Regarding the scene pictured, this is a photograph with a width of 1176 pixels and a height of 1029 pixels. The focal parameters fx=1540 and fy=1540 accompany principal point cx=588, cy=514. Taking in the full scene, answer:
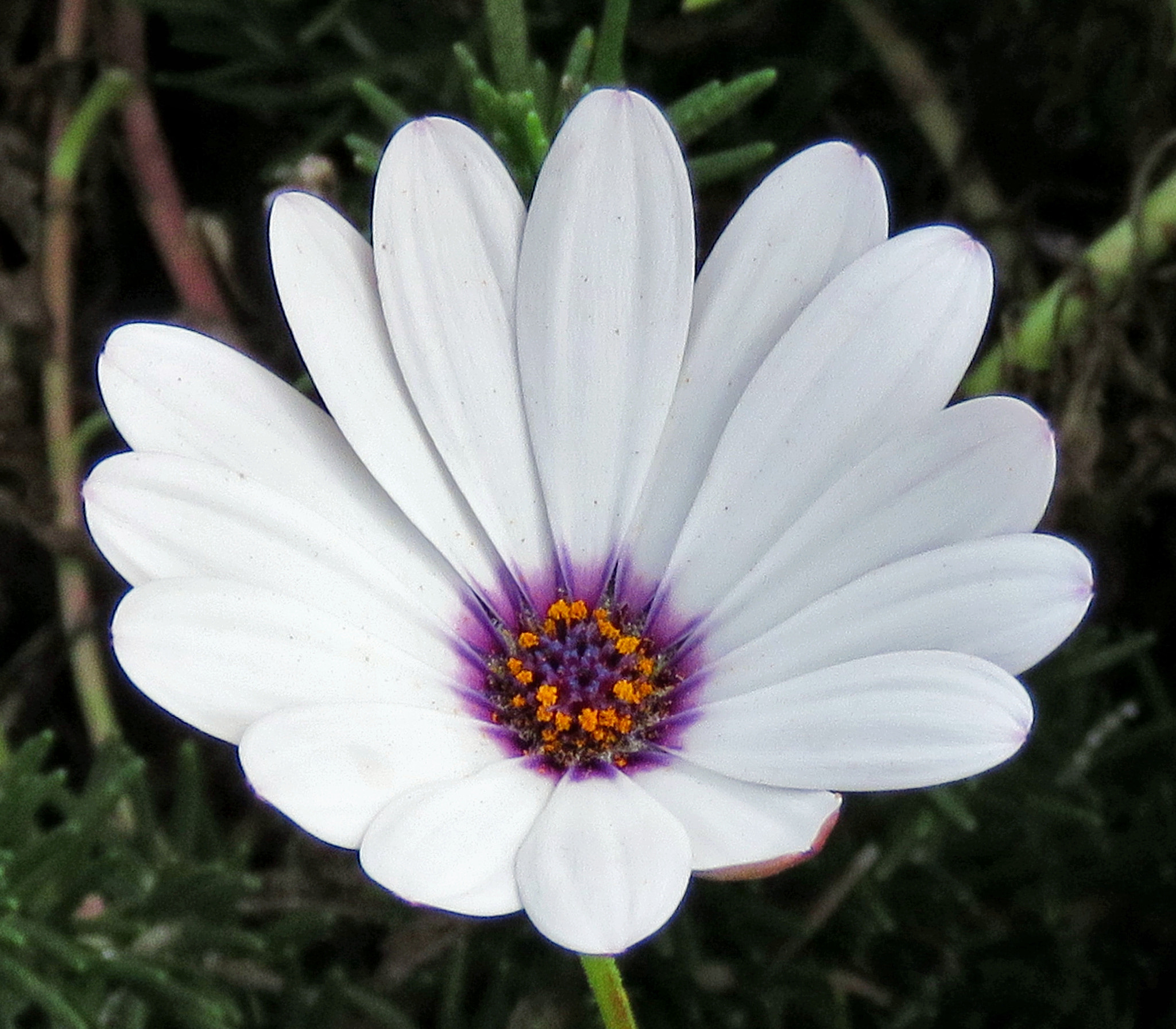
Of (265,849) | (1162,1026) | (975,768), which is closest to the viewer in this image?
(975,768)

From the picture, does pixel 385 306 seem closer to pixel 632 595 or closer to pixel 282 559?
pixel 282 559

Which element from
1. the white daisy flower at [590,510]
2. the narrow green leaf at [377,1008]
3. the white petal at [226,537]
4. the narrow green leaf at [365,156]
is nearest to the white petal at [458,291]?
the white daisy flower at [590,510]

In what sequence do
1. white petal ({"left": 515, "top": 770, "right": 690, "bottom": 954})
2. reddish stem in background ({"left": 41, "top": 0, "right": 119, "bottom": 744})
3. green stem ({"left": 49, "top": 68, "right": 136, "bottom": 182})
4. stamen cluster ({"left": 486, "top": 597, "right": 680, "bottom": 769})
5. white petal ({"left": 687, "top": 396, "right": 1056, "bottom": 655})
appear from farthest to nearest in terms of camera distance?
1. green stem ({"left": 49, "top": 68, "right": 136, "bottom": 182})
2. reddish stem in background ({"left": 41, "top": 0, "right": 119, "bottom": 744})
3. stamen cluster ({"left": 486, "top": 597, "right": 680, "bottom": 769})
4. white petal ({"left": 687, "top": 396, "right": 1056, "bottom": 655})
5. white petal ({"left": 515, "top": 770, "right": 690, "bottom": 954})

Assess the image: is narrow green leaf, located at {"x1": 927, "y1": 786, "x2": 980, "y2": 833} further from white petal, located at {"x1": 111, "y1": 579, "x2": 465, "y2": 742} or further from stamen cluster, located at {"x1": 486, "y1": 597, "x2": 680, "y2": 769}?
white petal, located at {"x1": 111, "y1": 579, "x2": 465, "y2": 742}

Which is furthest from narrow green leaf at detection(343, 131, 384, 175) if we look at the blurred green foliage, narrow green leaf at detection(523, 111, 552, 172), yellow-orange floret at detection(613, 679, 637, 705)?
yellow-orange floret at detection(613, 679, 637, 705)

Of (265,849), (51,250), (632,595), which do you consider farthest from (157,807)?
(632,595)

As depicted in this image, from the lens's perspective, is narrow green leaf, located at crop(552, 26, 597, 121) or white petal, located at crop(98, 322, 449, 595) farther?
narrow green leaf, located at crop(552, 26, 597, 121)

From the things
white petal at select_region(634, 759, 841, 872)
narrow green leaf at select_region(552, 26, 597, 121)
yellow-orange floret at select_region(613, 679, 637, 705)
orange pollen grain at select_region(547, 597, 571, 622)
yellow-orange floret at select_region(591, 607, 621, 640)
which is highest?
narrow green leaf at select_region(552, 26, 597, 121)
